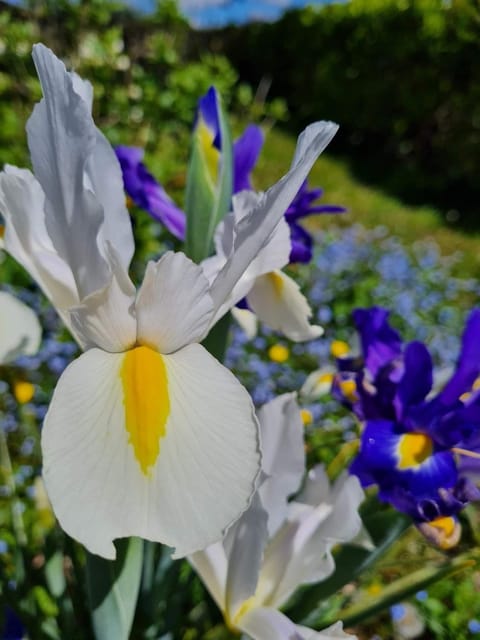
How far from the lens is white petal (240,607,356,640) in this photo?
26.6 inches

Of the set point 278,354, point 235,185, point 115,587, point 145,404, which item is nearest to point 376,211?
point 278,354

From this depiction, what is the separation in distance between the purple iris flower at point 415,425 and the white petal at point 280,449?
0.23 ft

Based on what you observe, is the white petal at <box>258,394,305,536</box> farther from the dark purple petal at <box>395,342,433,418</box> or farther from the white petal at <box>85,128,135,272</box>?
the white petal at <box>85,128,135,272</box>

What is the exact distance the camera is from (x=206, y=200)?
30.8 inches

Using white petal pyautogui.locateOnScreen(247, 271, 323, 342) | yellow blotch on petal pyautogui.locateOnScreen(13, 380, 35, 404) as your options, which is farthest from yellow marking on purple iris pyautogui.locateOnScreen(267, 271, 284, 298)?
yellow blotch on petal pyautogui.locateOnScreen(13, 380, 35, 404)

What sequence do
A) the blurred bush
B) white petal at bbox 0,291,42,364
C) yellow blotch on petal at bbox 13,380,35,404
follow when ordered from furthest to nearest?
the blurred bush → yellow blotch on petal at bbox 13,380,35,404 → white petal at bbox 0,291,42,364

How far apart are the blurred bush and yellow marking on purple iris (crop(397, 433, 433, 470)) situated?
4.81 meters

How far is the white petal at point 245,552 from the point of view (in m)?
0.75

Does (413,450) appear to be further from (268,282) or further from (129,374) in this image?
(129,374)

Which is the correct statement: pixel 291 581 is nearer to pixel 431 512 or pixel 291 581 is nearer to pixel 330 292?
pixel 431 512

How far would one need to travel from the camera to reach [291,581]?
0.83 metres

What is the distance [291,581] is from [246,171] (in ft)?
1.73

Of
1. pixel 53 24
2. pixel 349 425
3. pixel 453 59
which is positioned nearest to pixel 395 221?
pixel 453 59

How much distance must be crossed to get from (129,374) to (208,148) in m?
0.40
